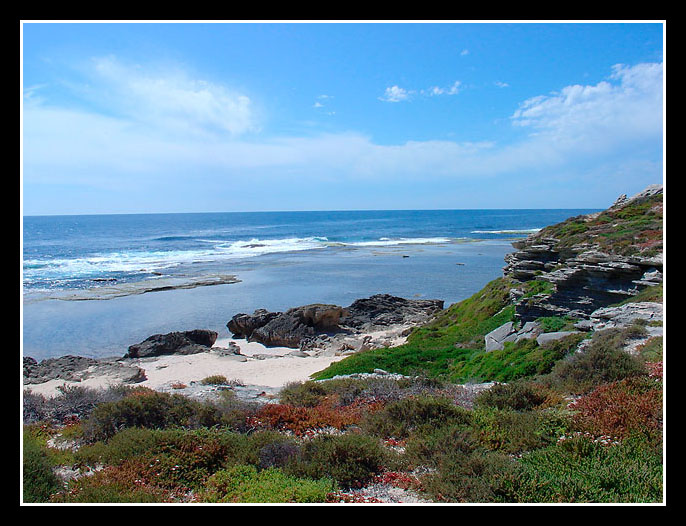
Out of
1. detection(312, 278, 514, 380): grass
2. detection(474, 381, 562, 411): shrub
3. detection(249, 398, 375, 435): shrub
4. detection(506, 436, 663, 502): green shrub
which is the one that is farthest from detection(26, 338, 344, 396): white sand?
detection(506, 436, 663, 502): green shrub

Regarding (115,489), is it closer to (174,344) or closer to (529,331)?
(529,331)

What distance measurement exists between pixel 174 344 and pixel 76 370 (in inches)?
179

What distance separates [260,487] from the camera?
5.09 meters

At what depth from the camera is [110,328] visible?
25.2 metres

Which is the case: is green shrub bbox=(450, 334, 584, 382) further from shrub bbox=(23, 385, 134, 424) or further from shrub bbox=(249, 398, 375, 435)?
shrub bbox=(23, 385, 134, 424)

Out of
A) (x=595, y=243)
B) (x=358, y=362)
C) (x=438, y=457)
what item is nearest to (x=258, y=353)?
(x=358, y=362)

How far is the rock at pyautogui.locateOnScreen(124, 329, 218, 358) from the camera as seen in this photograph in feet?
66.1

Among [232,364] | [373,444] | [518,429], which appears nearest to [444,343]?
[232,364]

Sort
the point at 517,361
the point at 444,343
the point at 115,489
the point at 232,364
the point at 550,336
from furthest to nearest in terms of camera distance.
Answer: the point at 232,364 < the point at 444,343 < the point at 550,336 < the point at 517,361 < the point at 115,489

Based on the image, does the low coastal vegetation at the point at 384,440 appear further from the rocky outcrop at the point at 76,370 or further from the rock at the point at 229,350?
the rock at the point at 229,350

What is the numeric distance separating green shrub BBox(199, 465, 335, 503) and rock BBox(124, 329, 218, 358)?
53.5 feet

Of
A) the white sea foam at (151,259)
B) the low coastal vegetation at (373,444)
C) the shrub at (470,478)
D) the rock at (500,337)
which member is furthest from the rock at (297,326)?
the white sea foam at (151,259)

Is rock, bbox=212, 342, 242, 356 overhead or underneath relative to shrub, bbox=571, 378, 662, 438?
underneath
